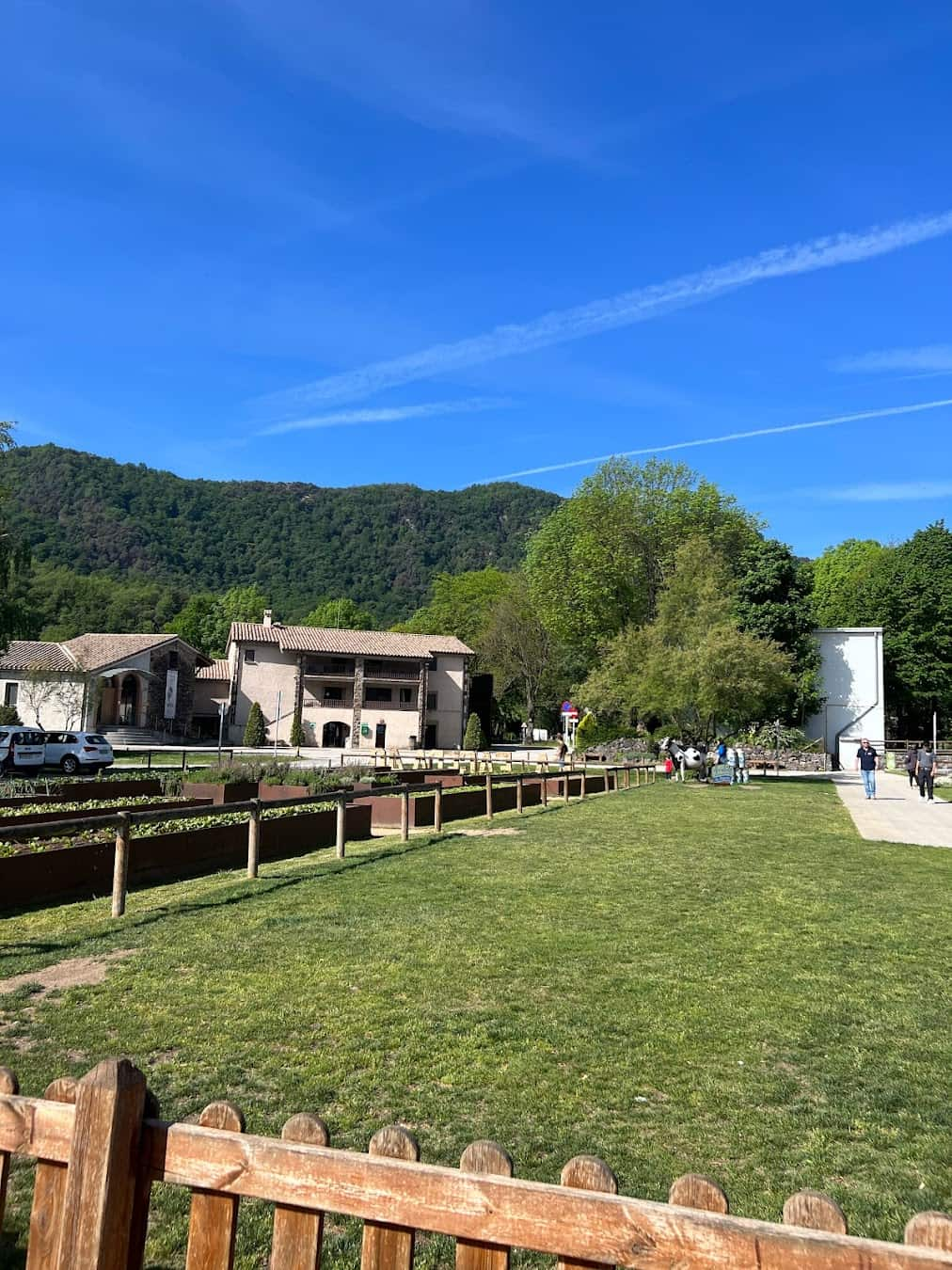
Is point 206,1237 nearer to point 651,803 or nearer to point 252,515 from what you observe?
point 651,803

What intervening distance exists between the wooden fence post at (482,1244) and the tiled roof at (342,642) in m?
57.1

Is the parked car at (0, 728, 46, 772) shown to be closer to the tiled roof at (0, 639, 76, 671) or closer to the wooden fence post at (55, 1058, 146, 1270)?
the tiled roof at (0, 639, 76, 671)

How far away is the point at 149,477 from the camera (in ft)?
453

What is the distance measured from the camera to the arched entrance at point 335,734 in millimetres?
59219

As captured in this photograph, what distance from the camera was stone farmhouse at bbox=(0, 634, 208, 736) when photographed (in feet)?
154

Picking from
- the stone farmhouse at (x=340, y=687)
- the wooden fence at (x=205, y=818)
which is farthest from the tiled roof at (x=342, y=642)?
the wooden fence at (x=205, y=818)

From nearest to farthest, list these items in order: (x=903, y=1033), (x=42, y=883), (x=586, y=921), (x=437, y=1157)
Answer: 1. (x=437, y=1157)
2. (x=903, y=1033)
3. (x=586, y=921)
4. (x=42, y=883)

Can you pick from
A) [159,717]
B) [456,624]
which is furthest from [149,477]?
[159,717]

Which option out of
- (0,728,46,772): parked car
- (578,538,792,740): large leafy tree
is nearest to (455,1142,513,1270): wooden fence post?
(578,538,792,740): large leafy tree

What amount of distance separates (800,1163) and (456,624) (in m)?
81.9

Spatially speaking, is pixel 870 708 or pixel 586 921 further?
A: pixel 870 708

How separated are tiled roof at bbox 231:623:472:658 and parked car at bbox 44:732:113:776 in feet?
80.6

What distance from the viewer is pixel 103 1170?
204 cm

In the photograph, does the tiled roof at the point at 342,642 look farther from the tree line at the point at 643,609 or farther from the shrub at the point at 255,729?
the tree line at the point at 643,609
